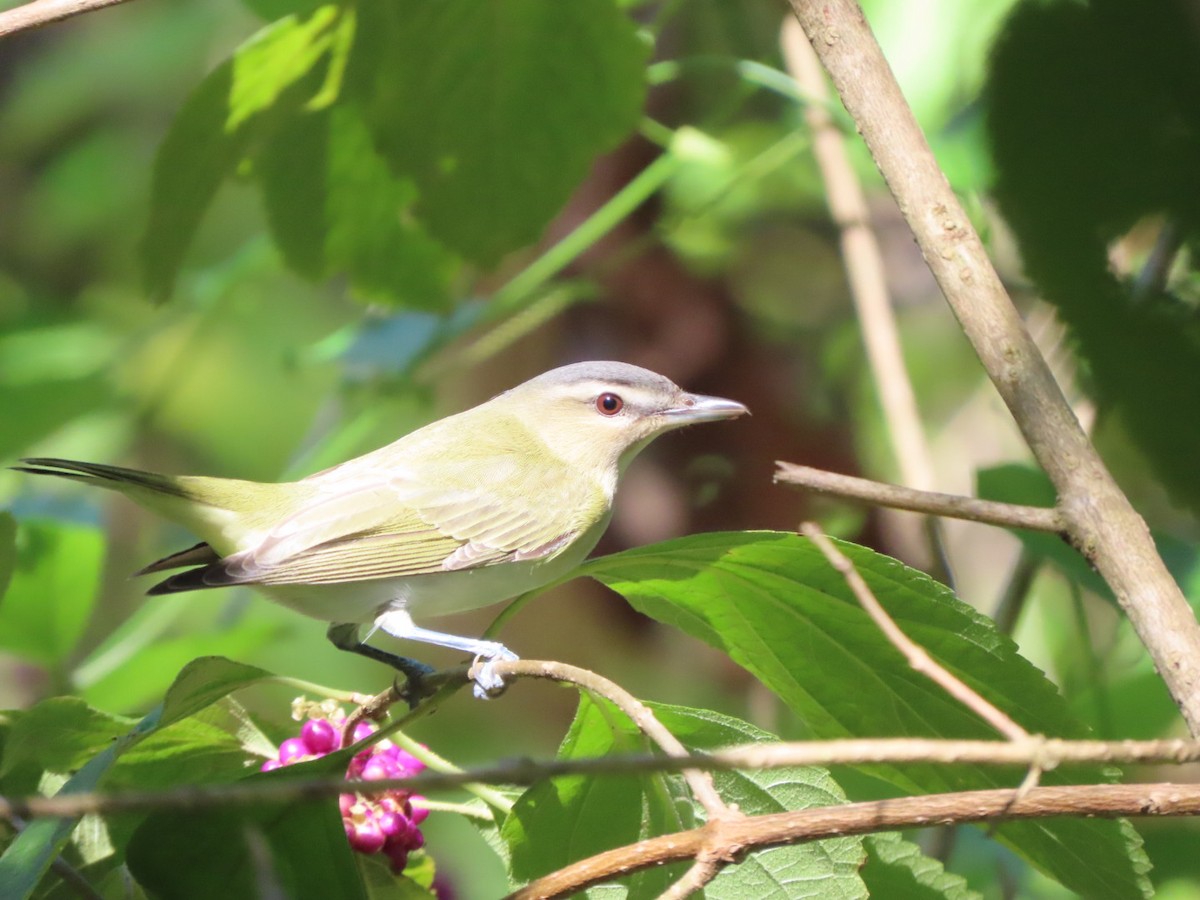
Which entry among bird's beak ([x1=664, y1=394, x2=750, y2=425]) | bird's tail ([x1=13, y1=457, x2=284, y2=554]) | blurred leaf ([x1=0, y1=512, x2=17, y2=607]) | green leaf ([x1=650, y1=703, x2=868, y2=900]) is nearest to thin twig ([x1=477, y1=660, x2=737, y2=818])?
green leaf ([x1=650, y1=703, x2=868, y2=900])

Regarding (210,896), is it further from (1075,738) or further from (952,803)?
(1075,738)

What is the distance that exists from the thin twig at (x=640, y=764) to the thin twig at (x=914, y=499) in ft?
0.86

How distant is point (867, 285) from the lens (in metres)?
3.04

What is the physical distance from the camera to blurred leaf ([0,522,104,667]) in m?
2.27

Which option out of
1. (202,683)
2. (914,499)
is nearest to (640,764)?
(914,499)

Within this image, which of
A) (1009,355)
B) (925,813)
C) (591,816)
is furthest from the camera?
(591,816)

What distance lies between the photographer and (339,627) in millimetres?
2539

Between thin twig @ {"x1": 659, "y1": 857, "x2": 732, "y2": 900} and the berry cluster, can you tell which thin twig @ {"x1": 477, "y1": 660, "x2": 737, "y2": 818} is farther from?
the berry cluster

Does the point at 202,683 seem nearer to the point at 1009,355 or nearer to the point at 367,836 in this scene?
the point at 367,836

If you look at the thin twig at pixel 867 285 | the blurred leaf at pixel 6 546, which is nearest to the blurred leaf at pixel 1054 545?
the thin twig at pixel 867 285

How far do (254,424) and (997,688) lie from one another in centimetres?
444

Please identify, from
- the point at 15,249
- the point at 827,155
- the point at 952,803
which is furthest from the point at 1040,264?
the point at 15,249

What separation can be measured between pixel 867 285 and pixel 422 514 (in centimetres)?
129

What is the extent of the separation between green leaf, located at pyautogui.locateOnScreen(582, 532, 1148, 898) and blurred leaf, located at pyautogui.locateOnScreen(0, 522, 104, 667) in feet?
3.93
